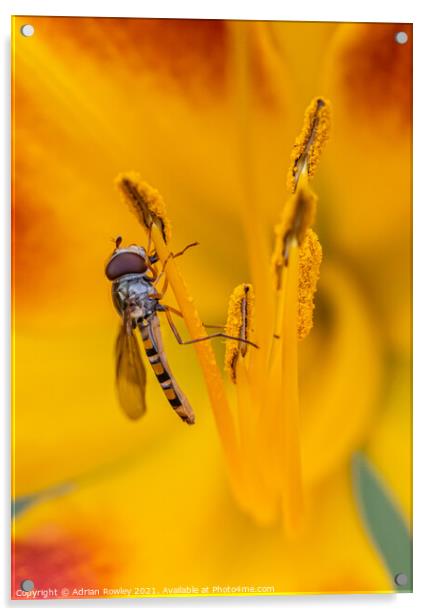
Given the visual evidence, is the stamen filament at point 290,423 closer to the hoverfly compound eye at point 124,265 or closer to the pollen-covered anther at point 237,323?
the pollen-covered anther at point 237,323

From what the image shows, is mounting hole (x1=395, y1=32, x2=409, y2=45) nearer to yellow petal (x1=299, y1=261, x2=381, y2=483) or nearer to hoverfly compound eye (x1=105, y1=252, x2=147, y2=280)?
yellow petal (x1=299, y1=261, x2=381, y2=483)

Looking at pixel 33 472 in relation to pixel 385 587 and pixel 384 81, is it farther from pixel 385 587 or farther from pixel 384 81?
pixel 384 81

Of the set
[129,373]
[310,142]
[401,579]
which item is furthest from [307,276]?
[401,579]

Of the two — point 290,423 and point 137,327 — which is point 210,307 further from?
point 290,423

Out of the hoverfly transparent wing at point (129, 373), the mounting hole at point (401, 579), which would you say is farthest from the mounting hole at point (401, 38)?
the mounting hole at point (401, 579)

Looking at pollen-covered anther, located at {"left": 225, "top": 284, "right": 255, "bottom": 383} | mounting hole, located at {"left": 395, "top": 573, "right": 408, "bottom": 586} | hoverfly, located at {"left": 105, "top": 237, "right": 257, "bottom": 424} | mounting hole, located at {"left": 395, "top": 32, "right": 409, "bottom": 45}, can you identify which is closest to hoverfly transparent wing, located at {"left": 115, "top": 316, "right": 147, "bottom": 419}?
hoverfly, located at {"left": 105, "top": 237, "right": 257, "bottom": 424}
